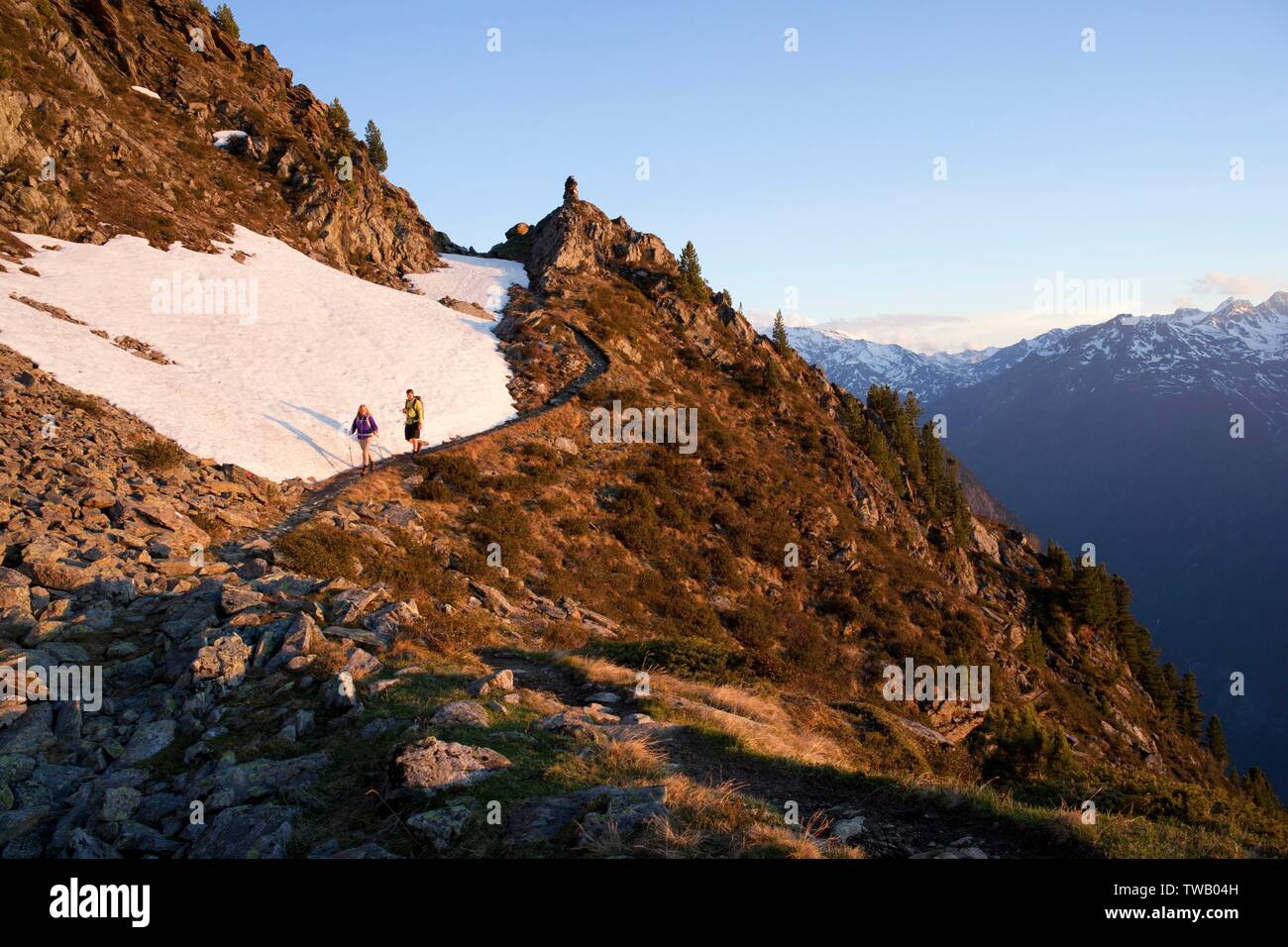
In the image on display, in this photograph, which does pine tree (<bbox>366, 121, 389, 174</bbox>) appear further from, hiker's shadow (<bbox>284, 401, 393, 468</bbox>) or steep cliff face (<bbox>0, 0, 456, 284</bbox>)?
hiker's shadow (<bbox>284, 401, 393, 468</bbox>)

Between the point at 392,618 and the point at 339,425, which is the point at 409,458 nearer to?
the point at 339,425

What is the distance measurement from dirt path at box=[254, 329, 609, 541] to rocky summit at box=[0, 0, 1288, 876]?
0.28 meters

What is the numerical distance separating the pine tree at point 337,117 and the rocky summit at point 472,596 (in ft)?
1.17

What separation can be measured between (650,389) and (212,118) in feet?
124

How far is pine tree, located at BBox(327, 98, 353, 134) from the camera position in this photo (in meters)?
57.4

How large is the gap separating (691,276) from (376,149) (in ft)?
110

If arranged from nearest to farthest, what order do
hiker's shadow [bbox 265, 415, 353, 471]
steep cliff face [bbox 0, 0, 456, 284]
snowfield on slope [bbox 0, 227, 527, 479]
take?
snowfield on slope [bbox 0, 227, 527, 479] → hiker's shadow [bbox 265, 415, 353, 471] → steep cliff face [bbox 0, 0, 456, 284]

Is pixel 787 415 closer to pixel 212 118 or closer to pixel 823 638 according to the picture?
pixel 823 638

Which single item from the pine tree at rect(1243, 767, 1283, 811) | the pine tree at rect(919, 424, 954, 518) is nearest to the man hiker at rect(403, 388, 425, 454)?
the pine tree at rect(919, 424, 954, 518)

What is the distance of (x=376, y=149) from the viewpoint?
6125cm

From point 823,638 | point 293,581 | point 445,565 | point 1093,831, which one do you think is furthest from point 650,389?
point 1093,831

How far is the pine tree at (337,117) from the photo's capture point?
5744 cm

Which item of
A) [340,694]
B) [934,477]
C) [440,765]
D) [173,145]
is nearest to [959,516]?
[934,477]
